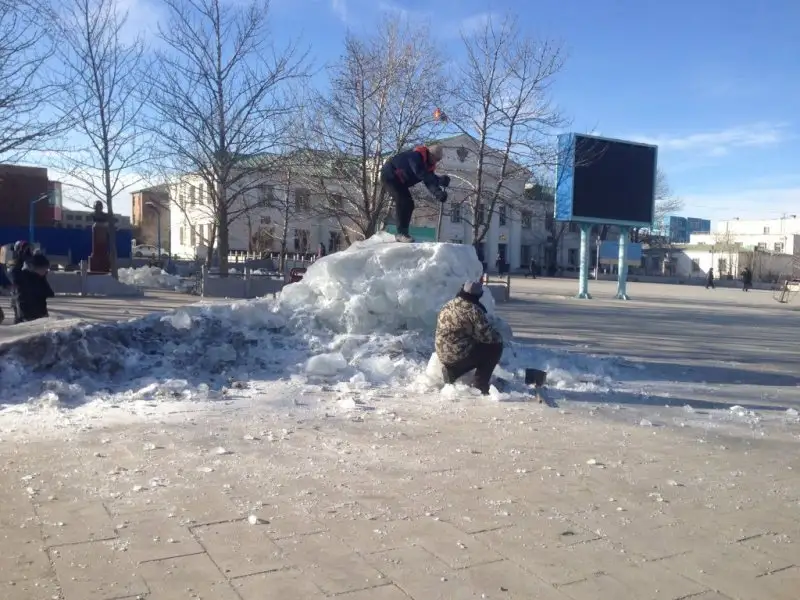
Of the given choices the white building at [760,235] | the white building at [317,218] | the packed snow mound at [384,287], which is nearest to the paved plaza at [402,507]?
the packed snow mound at [384,287]

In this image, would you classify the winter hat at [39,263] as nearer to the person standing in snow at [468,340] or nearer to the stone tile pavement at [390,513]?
the stone tile pavement at [390,513]

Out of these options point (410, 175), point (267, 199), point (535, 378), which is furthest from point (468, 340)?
point (267, 199)

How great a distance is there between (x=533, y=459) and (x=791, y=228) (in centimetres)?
11077

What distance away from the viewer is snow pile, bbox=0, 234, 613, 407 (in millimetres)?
8078

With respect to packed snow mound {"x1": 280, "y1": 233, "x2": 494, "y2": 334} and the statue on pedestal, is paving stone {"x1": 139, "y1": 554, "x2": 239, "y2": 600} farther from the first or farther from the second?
the statue on pedestal

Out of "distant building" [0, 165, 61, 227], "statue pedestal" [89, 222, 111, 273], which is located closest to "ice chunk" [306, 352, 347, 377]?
"statue pedestal" [89, 222, 111, 273]

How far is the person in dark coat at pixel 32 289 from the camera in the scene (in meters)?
10.6

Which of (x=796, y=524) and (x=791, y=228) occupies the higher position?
(x=791, y=228)

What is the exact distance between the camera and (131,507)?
15.3 ft

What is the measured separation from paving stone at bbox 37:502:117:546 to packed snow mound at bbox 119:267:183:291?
25963 millimetres

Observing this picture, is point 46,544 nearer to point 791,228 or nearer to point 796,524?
point 796,524

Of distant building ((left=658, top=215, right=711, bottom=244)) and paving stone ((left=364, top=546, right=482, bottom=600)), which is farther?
distant building ((left=658, top=215, right=711, bottom=244))

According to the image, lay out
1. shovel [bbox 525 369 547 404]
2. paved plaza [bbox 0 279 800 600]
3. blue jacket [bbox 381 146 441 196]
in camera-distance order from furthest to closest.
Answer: blue jacket [bbox 381 146 441 196] < shovel [bbox 525 369 547 404] < paved plaza [bbox 0 279 800 600]

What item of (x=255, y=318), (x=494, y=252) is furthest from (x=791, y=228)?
(x=255, y=318)
